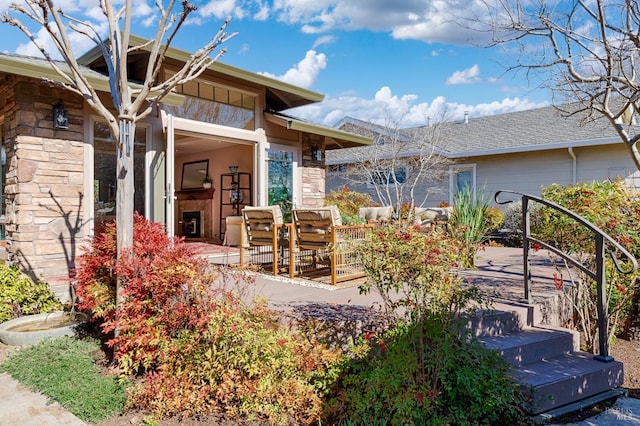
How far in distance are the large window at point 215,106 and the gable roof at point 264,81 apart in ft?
1.11

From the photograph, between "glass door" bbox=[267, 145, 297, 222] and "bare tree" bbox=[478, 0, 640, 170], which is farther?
"glass door" bbox=[267, 145, 297, 222]

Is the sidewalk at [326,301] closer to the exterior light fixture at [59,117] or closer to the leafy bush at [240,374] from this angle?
the leafy bush at [240,374]

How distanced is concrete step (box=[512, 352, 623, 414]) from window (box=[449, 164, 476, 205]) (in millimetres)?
9989

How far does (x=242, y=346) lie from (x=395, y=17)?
329 inches

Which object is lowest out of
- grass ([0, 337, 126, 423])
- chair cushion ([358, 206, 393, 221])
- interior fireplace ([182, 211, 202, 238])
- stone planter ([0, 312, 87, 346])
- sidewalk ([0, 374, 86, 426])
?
sidewalk ([0, 374, 86, 426])

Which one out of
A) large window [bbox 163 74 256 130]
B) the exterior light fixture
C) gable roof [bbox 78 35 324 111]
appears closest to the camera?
the exterior light fixture

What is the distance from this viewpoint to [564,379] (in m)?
3.22

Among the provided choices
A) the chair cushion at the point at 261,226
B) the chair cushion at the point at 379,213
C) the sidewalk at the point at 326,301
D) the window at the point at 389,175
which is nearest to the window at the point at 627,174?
the sidewalk at the point at 326,301

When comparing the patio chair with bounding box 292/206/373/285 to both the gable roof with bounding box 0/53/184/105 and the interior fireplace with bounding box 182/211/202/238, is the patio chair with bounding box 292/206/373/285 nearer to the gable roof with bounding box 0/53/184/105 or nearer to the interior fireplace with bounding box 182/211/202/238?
the gable roof with bounding box 0/53/184/105

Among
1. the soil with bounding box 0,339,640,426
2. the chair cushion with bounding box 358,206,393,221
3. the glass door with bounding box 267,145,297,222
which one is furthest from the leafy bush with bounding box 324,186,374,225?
the soil with bounding box 0,339,640,426

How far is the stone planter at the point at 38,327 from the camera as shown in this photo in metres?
4.04

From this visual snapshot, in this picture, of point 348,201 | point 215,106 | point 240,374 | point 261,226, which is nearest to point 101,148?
point 215,106

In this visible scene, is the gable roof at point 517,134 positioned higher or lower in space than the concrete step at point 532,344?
higher

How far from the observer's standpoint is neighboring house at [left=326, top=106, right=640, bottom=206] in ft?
36.0
